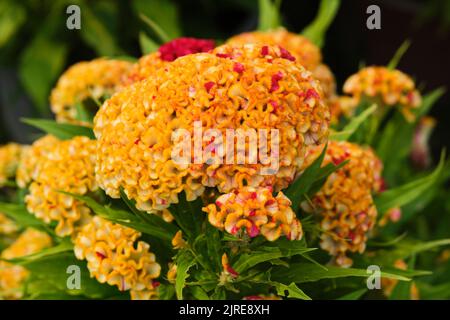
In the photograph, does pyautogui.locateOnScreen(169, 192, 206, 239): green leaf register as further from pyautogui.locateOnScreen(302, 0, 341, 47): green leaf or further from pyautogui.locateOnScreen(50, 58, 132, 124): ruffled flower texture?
pyautogui.locateOnScreen(302, 0, 341, 47): green leaf

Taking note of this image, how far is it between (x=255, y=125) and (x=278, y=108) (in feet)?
0.14

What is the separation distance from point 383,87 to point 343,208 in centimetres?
43

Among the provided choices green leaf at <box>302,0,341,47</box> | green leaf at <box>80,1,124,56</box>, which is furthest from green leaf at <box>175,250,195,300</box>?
green leaf at <box>80,1,124,56</box>

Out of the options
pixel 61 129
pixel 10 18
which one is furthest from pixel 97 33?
pixel 61 129

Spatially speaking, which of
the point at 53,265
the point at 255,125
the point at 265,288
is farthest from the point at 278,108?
the point at 53,265

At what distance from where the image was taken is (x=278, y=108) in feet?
3.18

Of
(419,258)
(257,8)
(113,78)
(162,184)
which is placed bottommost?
(419,258)

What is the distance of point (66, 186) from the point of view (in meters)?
1.18

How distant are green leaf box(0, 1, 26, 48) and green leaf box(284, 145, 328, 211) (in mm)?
2157

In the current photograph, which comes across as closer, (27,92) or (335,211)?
(335,211)

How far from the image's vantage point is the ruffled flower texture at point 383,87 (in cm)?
151

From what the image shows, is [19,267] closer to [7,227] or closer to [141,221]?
[7,227]

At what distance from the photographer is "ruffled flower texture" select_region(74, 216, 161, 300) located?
1100mm
